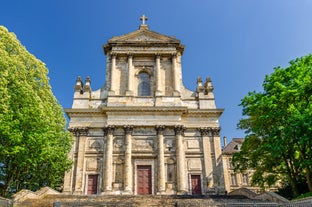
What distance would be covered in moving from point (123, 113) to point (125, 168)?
4.95 m

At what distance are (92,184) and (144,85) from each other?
10.8 meters

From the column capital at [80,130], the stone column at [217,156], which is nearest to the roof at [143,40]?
the column capital at [80,130]

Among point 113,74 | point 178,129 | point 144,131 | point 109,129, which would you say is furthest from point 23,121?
point 113,74

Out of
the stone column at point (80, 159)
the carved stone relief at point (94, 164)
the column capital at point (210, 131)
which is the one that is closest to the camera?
the stone column at point (80, 159)

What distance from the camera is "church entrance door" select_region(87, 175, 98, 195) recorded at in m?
21.7

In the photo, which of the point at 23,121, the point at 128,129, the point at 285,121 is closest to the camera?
the point at 23,121

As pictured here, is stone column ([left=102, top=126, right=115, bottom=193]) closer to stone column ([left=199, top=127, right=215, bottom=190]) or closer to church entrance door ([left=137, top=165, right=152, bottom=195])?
church entrance door ([left=137, top=165, right=152, bottom=195])

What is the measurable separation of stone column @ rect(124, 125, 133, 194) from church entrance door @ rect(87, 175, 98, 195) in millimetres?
2683

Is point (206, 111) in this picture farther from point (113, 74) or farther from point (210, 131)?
point (113, 74)

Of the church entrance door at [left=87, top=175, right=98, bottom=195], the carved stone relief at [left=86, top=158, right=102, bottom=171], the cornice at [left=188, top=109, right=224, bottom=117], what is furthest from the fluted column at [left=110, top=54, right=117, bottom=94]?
the church entrance door at [left=87, top=175, right=98, bottom=195]

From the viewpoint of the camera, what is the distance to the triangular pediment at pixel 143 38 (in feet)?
90.4

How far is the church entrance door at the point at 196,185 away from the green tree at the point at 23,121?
10.8m

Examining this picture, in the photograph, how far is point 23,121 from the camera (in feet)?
43.8

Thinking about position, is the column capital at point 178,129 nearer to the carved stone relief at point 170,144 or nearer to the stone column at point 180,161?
the stone column at point 180,161
